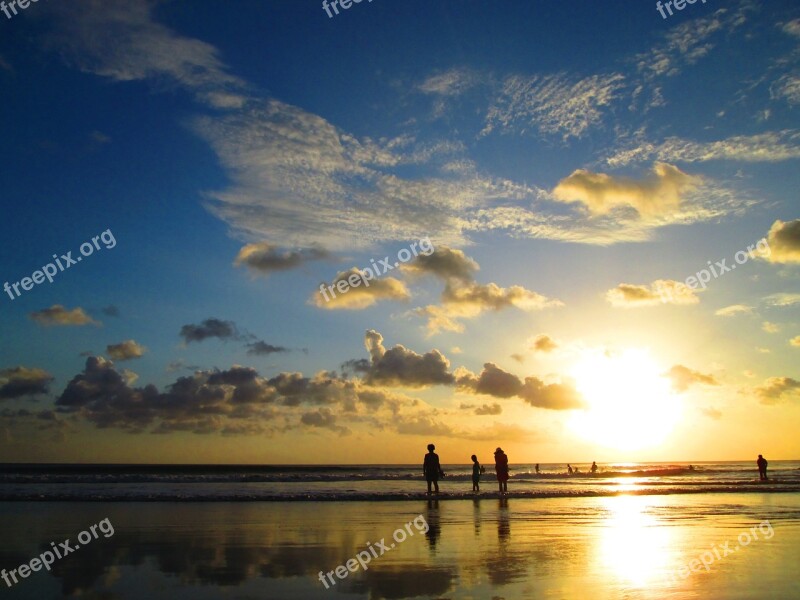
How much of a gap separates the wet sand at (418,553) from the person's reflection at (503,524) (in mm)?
46

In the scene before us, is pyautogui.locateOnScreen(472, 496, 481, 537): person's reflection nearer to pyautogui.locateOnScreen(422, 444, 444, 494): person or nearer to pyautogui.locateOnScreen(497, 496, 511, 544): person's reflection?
pyautogui.locateOnScreen(497, 496, 511, 544): person's reflection

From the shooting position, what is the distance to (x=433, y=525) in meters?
16.8

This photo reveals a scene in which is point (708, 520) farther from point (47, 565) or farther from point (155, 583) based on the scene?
point (47, 565)

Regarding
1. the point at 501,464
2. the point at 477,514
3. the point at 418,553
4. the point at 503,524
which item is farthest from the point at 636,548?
the point at 501,464

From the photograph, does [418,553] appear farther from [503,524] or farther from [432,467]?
[432,467]

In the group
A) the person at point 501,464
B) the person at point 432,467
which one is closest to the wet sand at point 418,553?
the person at point 432,467

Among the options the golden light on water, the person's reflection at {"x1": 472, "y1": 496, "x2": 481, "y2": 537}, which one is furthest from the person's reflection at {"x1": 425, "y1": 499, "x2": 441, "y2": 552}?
the golden light on water

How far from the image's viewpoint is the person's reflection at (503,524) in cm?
1430

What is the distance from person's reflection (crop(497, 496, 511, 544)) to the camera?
14.3m

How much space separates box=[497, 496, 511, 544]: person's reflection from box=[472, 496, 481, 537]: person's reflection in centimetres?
51

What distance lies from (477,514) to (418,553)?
8.47 m

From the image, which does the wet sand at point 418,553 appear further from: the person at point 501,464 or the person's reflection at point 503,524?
the person at point 501,464

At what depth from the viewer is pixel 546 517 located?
63.2 feet

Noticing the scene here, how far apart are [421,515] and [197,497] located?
1282 centimetres
